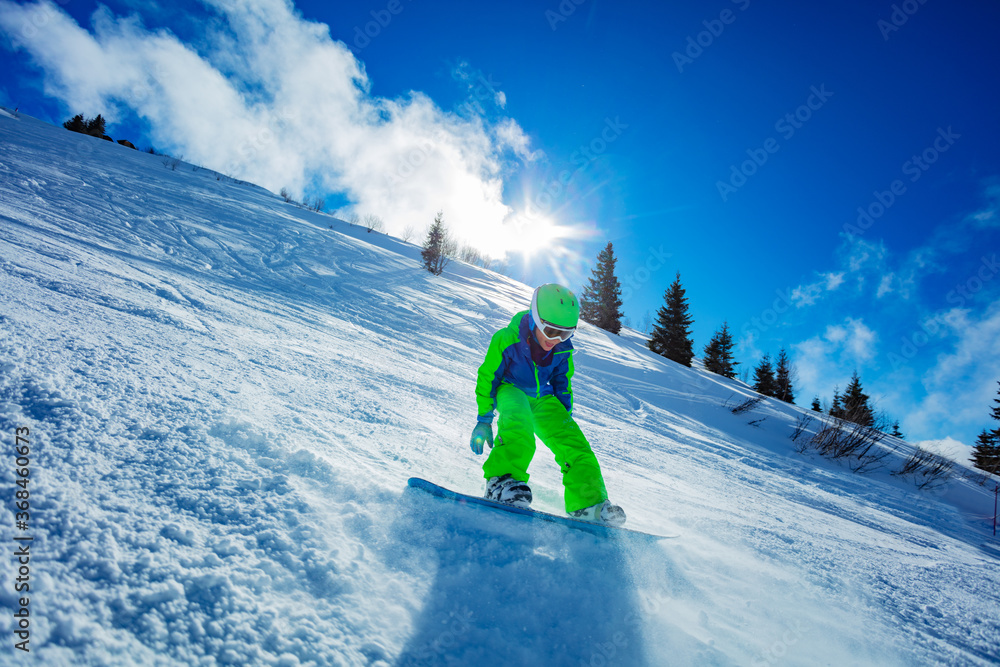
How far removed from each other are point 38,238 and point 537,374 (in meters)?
5.41

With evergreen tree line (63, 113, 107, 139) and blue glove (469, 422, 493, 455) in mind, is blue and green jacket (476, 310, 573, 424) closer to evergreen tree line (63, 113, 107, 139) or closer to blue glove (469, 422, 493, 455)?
blue glove (469, 422, 493, 455)

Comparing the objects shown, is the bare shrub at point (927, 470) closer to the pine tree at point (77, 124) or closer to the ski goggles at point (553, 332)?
the ski goggles at point (553, 332)

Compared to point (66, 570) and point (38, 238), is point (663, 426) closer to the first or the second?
point (66, 570)

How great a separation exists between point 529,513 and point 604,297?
23.6 m

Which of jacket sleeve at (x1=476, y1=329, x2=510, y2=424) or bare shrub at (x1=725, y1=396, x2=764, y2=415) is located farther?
bare shrub at (x1=725, y1=396, x2=764, y2=415)

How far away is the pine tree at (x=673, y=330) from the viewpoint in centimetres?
2136

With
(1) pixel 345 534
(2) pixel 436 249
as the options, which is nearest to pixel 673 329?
(2) pixel 436 249

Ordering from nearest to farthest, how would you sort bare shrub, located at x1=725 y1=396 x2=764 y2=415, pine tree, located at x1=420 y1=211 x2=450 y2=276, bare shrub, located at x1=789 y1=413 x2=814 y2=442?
bare shrub, located at x1=789 y1=413 x2=814 y2=442 < bare shrub, located at x1=725 y1=396 x2=764 y2=415 < pine tree, located at x1=420 y1=211 x2=450 y2=276

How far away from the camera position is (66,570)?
2.88 feet

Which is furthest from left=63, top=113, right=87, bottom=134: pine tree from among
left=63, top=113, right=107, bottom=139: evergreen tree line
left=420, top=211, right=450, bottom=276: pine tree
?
left=420, top=211, right=450, bottom=276: pine tree


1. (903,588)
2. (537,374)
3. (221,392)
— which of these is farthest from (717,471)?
(221,392)

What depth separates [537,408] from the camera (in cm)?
258

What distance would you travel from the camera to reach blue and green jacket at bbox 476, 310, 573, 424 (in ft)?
8.37

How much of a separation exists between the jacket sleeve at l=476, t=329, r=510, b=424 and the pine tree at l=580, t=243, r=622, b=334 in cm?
2132
